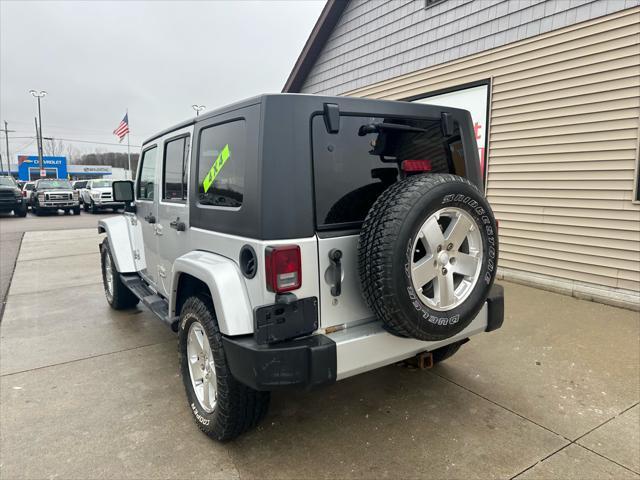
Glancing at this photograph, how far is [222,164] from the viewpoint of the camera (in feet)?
8.50

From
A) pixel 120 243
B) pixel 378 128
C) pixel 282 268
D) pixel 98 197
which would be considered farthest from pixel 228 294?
pixel 98 197

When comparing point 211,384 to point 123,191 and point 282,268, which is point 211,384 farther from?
point 123,191

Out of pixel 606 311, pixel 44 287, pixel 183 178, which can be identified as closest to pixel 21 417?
pixel 183 178

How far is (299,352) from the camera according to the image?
2.09 metres

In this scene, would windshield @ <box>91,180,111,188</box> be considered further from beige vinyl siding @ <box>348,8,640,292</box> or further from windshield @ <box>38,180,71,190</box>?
beige vinyl siding @ <box>348,8,640,292</box>

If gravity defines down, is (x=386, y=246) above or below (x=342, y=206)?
below

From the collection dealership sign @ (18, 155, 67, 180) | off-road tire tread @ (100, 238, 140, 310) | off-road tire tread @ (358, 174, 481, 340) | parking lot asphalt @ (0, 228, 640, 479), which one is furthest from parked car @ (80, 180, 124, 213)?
dealership sign @ (18, 155, 67, 180)

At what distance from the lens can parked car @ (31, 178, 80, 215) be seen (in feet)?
64.4

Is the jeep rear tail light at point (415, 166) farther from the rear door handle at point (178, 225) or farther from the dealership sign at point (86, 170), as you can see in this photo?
the dealership sign at point (86, 170)

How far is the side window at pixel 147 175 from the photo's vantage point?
12.8ft

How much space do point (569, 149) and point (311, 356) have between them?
499 cm

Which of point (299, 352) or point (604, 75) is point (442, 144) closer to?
point (299, 352)

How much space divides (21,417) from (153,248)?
1.59 m

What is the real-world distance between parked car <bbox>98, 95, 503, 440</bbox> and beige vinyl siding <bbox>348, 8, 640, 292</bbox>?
333 centimetres
